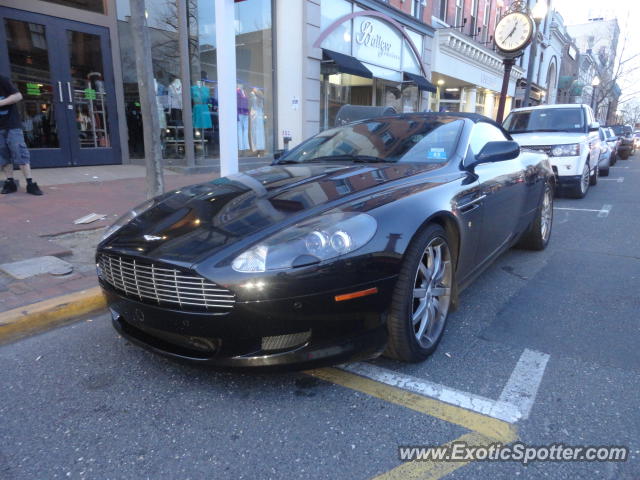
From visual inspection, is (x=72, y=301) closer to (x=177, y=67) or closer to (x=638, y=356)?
(x=638, y=356)

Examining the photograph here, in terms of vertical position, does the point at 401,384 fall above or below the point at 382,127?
below

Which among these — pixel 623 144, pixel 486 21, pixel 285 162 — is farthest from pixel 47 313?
pixel 623 144

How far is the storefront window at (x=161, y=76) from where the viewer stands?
29.9 feet

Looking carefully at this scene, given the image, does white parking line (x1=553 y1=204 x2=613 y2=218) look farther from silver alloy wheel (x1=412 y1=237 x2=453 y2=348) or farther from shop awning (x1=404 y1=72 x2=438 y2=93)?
shop awning (x1=404 y1=72 x2=438 y2=93)

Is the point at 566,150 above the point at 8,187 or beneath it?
above

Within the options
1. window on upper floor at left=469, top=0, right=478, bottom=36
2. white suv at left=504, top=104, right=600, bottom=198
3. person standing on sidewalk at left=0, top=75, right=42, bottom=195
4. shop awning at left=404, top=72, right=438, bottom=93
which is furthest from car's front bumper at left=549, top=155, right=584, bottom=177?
window on upper floor at left=469, top=0, right=478, bottom=36

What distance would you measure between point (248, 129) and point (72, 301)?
8.15 meters

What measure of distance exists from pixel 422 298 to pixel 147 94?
3.49 m

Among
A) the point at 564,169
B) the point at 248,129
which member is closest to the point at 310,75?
the point at 248,129

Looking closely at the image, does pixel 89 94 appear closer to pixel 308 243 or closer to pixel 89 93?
pixel 89 93

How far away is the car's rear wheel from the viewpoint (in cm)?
228

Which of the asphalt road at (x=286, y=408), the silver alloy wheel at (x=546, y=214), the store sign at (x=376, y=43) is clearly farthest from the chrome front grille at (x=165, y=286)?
the store sign at (x=376, y=43)

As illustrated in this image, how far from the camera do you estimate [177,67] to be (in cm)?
953

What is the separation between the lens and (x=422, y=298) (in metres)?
2.55
